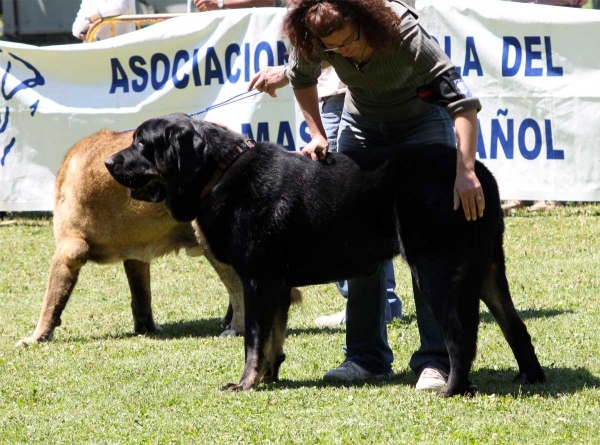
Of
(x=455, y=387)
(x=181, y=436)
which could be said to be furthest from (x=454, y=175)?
(x=181, y=436)

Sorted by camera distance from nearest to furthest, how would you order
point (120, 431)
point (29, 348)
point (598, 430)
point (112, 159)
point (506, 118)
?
point (598, 430), point (120, 431), point (112, 159), point (29, 348), point (506, 118)

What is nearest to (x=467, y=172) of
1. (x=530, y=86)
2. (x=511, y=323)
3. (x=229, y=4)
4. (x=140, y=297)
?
(x=511, y=323)

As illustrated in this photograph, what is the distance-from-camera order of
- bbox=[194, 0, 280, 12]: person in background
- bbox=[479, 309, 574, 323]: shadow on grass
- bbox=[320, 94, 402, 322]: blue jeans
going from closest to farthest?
bbox=[320, 94, 402, 322]: blue jeans
bbox=[479, 309, 574, 323]: shadow on grass
bbox=[194, 0, 280, 12]: person in background

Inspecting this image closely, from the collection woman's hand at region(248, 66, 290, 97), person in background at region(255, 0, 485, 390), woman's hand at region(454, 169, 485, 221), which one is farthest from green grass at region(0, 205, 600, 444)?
woman's hand at region(248, 66, 290, 97)

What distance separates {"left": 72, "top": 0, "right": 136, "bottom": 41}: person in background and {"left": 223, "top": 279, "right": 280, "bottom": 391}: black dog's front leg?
6.52 metres

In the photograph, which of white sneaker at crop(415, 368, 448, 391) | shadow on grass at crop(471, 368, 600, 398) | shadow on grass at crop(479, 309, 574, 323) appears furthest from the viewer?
shadow on grass at crop(479, 309, 574, 323)

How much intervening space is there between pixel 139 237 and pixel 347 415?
271 cm

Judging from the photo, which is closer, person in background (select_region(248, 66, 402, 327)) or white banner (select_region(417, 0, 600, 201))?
person in background (select_region(248, 66, 402, 327))

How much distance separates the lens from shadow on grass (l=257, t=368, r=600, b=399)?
448cm

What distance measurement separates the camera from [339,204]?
451 cm

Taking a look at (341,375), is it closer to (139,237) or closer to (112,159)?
(112,159)

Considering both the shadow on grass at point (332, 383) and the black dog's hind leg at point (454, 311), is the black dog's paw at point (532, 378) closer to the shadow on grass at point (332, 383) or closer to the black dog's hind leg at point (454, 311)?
the black dog's hind leg at point (454, 311)

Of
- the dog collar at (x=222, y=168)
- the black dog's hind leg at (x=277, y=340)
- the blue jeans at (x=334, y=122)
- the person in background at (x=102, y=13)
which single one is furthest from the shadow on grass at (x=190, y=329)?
the person in background at (x=102, y=13)

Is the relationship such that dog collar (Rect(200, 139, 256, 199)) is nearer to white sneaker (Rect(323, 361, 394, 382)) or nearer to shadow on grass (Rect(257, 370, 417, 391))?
shadow on grass (Rect(257, 370, 417, 391))
